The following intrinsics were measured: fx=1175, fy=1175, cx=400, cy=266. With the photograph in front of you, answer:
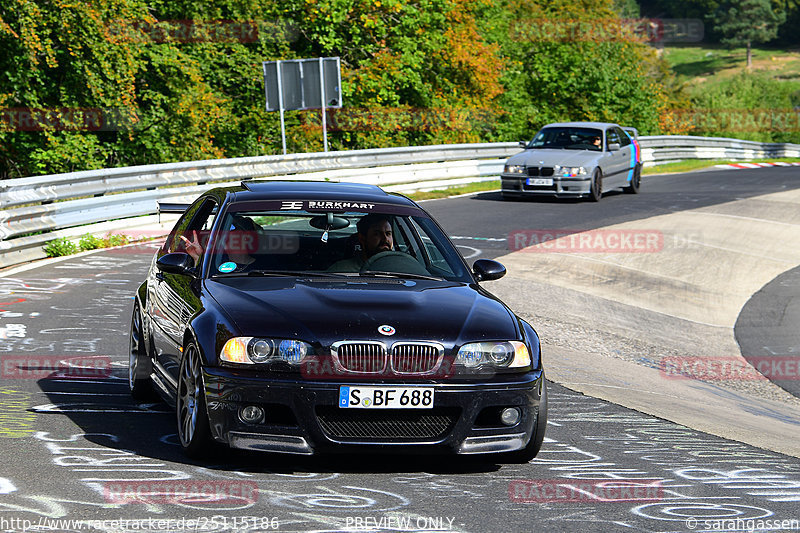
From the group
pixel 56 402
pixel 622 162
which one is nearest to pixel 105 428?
pixel 56 402

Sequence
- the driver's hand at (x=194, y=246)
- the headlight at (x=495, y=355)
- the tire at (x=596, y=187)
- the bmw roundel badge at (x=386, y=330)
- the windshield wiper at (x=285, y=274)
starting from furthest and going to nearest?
the tire at (x=596, y=187)
the driver's hand at (x=194, y=246)
the windshield wiper at (x=285, y=274)
the headlight at (x=495, y=355)
the bmw roundel badge at (x=386, y=330)

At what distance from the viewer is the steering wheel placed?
22.1 ft

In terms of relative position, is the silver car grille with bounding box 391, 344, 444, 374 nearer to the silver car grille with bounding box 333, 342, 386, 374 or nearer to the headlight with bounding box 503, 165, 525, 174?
the silver car grille with bounding box 333, 342, 386, 374

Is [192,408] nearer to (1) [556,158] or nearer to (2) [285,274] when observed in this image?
(2) [285,274]

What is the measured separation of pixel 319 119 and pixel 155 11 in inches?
234

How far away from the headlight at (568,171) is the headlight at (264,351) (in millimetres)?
19283

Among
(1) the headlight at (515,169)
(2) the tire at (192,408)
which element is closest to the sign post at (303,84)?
(1) the headlight at (515,169)

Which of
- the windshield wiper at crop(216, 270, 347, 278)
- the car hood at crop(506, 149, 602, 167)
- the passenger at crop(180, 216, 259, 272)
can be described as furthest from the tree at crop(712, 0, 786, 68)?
the windshield wiper at crop(216, 270, 347, 278)

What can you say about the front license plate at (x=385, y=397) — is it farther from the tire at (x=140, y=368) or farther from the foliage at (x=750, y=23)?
the foliage at (x=750, y=23)

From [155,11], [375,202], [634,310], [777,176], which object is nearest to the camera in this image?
[375,202]

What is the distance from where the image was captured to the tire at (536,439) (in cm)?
591

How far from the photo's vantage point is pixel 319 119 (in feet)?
116

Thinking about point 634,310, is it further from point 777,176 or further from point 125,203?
point 777,176

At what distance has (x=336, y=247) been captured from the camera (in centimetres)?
691
